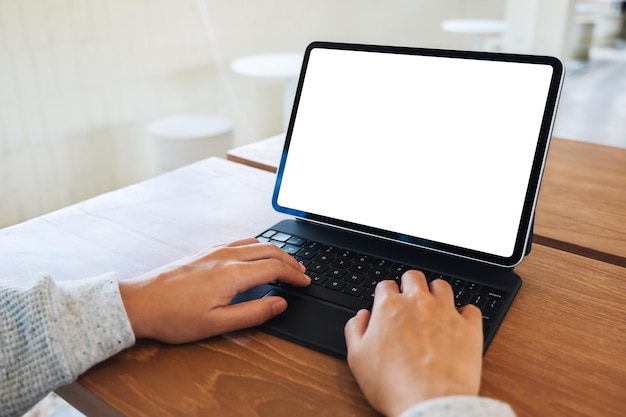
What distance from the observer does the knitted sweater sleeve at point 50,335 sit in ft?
1.67

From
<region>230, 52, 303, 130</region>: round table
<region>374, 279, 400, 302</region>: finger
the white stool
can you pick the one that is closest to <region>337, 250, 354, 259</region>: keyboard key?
<region>374, 279, 400, 302</region>: finger

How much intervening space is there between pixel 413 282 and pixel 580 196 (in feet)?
1.75

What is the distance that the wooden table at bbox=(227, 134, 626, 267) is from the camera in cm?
81

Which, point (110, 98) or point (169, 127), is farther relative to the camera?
point (110, 98)

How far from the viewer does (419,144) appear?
Answer: 74cm

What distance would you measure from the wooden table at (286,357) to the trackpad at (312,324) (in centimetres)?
1

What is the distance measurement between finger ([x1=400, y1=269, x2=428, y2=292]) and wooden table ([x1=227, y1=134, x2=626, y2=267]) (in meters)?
0.31

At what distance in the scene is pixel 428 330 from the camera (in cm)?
52

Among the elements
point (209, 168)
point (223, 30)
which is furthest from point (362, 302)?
point (223, 30)

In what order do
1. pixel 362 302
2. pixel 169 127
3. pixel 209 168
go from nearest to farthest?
1. pixel 362 302
2. pixel 209 168
3. pixel 169 127

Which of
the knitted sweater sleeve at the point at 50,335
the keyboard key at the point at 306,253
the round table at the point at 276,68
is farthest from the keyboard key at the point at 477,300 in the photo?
the round table at the point at 276,68

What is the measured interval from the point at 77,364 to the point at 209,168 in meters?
0.62

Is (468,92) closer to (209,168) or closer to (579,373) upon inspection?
(579,373)

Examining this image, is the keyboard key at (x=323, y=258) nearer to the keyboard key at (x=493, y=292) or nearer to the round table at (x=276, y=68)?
the keyboard key at (x=493, y=292)
